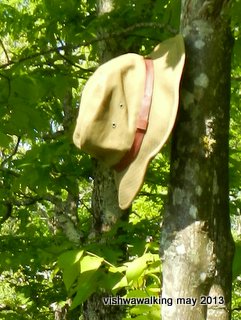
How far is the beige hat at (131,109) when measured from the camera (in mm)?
2061

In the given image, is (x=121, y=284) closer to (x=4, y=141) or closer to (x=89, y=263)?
(x=89, y=263)

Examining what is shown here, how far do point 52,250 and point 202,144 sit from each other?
200 cm

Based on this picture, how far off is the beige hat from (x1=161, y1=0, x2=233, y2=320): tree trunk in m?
0.08

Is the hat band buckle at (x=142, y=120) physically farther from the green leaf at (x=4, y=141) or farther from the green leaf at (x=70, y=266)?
the green leaf at (x=4, y=141)

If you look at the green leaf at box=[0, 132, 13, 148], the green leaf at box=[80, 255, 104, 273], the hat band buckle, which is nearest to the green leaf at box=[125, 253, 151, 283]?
the green leaf at box=[80, 255, 104, 273]

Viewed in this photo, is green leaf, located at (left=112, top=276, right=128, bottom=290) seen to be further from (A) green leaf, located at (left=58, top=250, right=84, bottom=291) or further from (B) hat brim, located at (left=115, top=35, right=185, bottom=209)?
(B) hat brim, located at (left=115, top=35, right=185, bottom=209)

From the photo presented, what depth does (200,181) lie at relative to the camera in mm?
2035

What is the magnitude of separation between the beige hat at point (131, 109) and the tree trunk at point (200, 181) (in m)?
0.08

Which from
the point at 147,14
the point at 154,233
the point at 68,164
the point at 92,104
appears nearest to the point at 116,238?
the point at 154,233

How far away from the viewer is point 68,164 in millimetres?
5125

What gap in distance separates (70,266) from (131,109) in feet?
2.25

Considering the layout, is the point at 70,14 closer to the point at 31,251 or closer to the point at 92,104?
the point at 31,251

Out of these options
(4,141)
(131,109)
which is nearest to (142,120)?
(131,109)

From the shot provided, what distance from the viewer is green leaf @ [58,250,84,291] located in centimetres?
237
